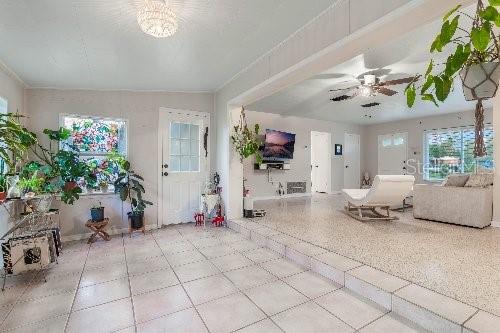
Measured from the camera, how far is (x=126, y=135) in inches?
165

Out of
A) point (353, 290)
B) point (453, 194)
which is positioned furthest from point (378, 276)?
point (453, 194)

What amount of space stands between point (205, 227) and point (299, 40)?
10.9 ft

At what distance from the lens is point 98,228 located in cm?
368

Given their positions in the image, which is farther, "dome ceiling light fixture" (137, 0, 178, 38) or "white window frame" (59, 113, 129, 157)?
"white window frame" (59, 113, 129, 157)

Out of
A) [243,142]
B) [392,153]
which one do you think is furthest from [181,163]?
[392,153]

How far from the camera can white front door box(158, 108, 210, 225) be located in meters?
4.50

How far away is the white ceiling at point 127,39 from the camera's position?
2.13 m

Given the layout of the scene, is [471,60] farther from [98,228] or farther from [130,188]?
[98,228]

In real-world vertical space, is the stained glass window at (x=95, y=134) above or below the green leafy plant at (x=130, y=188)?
above

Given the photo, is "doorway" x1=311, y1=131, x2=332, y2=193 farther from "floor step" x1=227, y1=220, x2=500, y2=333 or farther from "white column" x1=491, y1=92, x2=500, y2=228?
"floor step" x1=227, y1=220, x2=500, y2=333

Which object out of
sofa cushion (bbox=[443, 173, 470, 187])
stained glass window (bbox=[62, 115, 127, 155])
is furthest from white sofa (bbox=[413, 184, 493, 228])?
stained glass window (bbox=[62, 115, 127, 155])

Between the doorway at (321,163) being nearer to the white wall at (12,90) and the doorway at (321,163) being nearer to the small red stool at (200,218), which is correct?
the small red stool at (200,218)

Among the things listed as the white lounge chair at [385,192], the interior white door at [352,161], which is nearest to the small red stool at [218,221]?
the white lounge chair at [385,192]

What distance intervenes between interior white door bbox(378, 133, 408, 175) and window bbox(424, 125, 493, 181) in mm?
633
